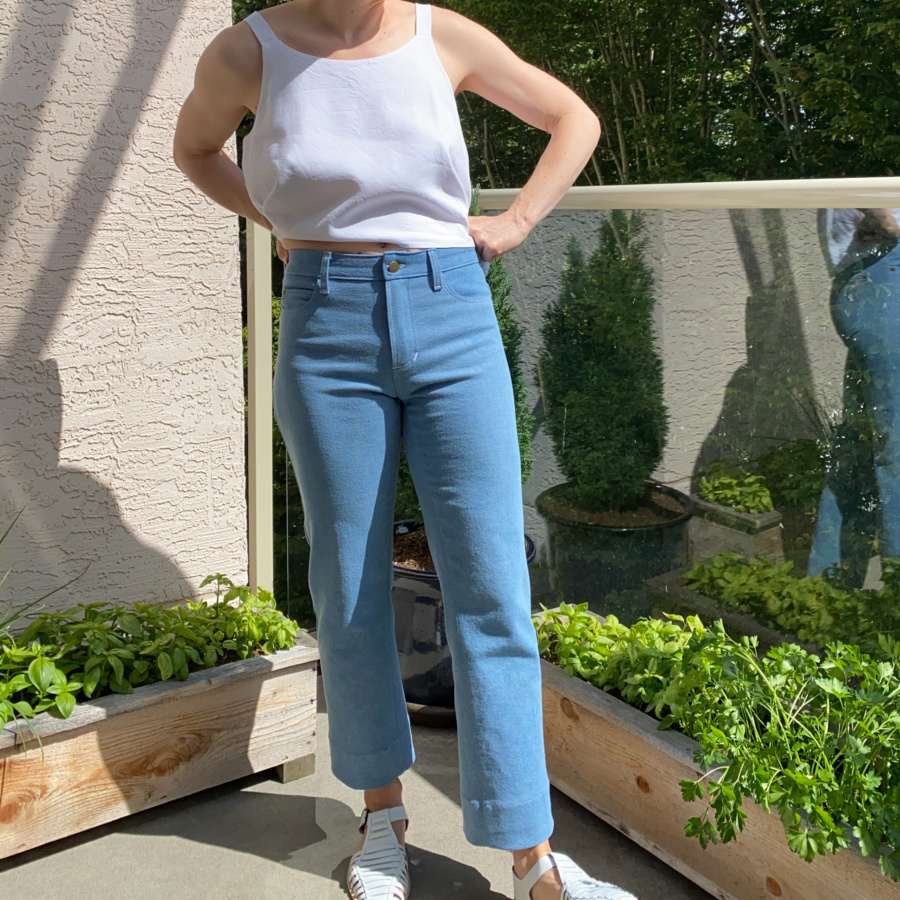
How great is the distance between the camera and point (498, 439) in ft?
5.15

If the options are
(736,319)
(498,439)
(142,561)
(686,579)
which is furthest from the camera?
(142,561)

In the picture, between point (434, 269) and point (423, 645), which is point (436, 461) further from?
point (423, 645)

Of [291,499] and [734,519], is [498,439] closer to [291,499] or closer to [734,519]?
[734,519]

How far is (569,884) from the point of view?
1.60m

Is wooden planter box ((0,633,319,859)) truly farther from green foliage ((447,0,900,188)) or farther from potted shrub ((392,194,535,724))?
green foliage ((447,0,900,188))

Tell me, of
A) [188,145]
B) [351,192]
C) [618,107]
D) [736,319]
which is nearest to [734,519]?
[736,319]

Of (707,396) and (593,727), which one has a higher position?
→ (707,396)

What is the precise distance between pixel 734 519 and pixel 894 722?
0.70 metres

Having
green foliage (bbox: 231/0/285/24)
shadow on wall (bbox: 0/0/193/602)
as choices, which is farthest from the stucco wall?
green foliage (bbox: 231/0/285/24)

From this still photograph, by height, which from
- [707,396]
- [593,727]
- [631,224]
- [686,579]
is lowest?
[593,727]

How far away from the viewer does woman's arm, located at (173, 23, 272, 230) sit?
1.49m

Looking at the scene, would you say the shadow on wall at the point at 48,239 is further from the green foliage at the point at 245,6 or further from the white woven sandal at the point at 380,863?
the green foliage at the point at 245,6

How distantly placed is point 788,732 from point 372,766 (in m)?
0.74

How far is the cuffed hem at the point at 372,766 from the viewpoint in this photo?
5.69 feet
